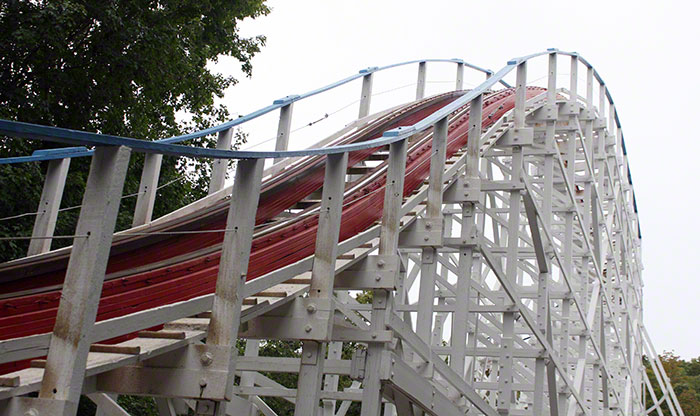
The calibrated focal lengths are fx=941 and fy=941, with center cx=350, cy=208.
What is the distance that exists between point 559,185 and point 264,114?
10089mm

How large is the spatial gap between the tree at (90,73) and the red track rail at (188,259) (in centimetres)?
391

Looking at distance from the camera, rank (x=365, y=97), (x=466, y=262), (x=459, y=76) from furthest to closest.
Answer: (x=459, y=76), (x=365, y=97), (x=466, y=262)

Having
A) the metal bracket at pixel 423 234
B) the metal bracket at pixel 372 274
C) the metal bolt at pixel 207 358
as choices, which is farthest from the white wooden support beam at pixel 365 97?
the metal bolt at pixel 207 358

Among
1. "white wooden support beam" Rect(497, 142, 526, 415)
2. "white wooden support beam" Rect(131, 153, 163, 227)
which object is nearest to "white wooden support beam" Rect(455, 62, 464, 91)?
"white wooden support beam" Rect(497, 142, 526, 415)

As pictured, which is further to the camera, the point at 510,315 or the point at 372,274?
the point at 510,315

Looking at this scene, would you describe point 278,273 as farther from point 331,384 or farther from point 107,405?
point 331,384

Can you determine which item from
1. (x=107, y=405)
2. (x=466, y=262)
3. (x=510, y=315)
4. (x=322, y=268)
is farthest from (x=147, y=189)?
(x=510, y=315)

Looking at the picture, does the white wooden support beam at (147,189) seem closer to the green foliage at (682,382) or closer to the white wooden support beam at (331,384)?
the white wooden support beam at (331,384)

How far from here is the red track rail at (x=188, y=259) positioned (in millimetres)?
4688

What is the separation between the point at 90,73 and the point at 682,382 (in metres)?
40.8

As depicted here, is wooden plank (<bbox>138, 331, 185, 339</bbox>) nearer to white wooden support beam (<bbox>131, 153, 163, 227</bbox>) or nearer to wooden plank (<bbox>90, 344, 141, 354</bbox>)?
wooden plank (<bbox>90, 344, 141, 354</bbox>)

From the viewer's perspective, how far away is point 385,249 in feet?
21.5

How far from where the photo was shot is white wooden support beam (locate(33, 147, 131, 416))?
3439 mm

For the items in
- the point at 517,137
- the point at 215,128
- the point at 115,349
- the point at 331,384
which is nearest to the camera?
the point at 115,349
